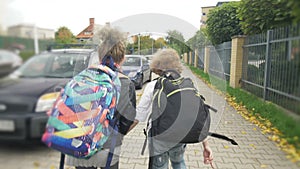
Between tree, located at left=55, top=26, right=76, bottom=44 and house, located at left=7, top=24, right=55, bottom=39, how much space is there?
3 cm

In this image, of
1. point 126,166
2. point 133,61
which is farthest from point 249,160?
point 133,61

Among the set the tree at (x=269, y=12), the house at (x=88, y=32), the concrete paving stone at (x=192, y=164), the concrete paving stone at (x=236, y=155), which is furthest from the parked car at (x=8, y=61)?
the concrete paving stone at (x=236, y=155)

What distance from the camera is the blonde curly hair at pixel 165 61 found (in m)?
1.61

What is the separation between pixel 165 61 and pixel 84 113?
87 cm

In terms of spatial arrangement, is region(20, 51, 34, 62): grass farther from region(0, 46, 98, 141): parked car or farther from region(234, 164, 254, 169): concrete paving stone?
region(234, 164, 254, 169): concrete paving stone

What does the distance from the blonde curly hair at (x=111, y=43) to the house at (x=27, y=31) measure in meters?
0.34

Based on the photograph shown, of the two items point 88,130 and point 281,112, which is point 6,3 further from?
point 281,112

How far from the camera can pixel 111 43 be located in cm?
121

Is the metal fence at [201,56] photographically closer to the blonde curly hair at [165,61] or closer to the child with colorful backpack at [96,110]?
the blonde curly hair at [165,61]

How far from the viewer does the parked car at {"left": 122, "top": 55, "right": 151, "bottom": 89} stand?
158 centimetres

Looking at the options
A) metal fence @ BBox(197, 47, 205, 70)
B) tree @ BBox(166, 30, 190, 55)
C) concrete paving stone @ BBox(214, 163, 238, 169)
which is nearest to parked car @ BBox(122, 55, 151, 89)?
tree @ BBox(166, 30, 190, 55)

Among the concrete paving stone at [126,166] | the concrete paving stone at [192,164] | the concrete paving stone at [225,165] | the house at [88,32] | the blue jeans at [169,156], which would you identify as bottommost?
the concrete paving stone at [192,164]

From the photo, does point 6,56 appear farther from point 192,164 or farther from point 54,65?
point 192,164

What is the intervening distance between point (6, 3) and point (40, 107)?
0.30 m
